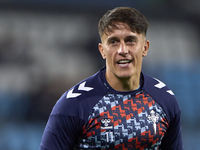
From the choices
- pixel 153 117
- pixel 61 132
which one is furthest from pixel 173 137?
pixel 61 132

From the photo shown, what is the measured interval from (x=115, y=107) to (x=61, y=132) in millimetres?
415

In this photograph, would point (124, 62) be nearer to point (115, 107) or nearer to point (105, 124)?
point (115, 107)

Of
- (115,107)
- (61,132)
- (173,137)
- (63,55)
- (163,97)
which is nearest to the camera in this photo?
(61,132)

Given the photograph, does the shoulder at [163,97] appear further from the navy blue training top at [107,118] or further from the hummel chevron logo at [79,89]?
the hummel chevron logo at [79,89]

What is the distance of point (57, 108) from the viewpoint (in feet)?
7.93

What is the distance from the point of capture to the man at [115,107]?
238 cm

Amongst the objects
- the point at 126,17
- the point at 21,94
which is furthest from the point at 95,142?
the point at 21,94

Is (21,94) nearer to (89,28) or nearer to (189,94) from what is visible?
(89,28)

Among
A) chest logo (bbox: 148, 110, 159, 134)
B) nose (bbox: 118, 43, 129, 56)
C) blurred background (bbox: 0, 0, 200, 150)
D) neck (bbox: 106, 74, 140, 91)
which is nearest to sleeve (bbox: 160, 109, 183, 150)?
chest logo (bbox: 148, 110, 159, 134)

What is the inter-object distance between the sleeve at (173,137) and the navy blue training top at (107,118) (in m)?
0.04

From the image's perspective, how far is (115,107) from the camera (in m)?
2.48

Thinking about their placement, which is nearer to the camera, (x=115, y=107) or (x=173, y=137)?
(x=115, y=107)

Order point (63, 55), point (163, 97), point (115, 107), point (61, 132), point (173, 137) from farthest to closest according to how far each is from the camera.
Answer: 1. point (63, 55)
2. point (173, 137)
3. point (163, 97)
4. point (115, 107)
5. point (61, 132)

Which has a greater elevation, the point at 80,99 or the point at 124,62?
the point at 124,62
